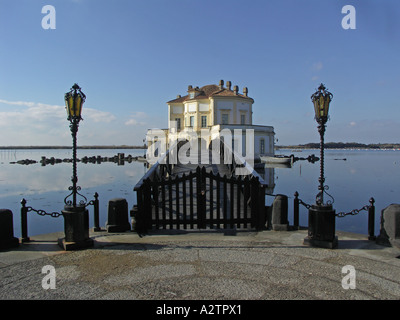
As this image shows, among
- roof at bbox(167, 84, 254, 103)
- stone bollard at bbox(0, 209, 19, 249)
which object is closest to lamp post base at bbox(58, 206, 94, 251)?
stone bollard at bbox(0, 209, 19, 249)

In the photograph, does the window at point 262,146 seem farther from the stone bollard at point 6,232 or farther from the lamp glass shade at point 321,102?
the stone bollard at point 6,232

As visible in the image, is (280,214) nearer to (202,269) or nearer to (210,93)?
(202,269)

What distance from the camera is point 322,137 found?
6.96 m

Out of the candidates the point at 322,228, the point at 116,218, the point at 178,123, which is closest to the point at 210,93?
the point at 178,123

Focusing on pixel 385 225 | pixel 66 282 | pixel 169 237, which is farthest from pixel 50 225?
pixel 385 225

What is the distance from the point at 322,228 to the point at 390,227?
130 cm

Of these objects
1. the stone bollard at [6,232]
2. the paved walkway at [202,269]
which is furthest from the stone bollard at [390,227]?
the stone bollard at [6,232]

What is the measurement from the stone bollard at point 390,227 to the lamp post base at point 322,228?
3.07 feet

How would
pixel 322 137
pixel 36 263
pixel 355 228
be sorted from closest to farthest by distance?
pixel 36 263
pixel 322 137
pixel 355 228

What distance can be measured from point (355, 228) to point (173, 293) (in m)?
13.0

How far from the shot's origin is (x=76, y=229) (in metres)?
6.24

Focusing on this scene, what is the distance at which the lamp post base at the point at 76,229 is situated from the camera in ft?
20.4
